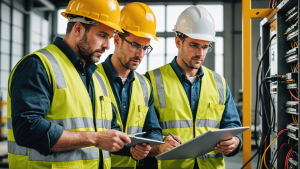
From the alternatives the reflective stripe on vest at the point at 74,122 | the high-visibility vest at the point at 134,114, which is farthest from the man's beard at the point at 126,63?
the reflective stripe on vest at the point at 74,122

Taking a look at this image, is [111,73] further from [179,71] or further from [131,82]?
[179,71]

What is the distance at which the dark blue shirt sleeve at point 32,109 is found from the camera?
116cm

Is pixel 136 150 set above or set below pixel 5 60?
below

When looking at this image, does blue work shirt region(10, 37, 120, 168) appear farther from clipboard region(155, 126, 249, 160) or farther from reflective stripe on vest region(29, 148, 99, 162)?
clipboard region(155, 126, 249, 160)

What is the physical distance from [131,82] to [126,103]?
0.19 m

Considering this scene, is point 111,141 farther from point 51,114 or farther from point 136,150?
point 136,150

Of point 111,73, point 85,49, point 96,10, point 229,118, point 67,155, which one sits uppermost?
point 96,10

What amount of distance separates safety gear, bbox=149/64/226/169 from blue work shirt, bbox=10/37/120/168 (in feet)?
3.21

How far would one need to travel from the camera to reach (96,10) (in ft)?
5.20

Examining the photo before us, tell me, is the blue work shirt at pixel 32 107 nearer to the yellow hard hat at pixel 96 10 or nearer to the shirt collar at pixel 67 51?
the shirt collar at pixel 67 51

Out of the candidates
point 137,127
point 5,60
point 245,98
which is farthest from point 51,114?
point 5,60

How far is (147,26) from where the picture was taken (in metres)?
2.09

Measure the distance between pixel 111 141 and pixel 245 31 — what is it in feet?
4.67

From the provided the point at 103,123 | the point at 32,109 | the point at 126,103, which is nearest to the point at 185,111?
the point at 126,103
